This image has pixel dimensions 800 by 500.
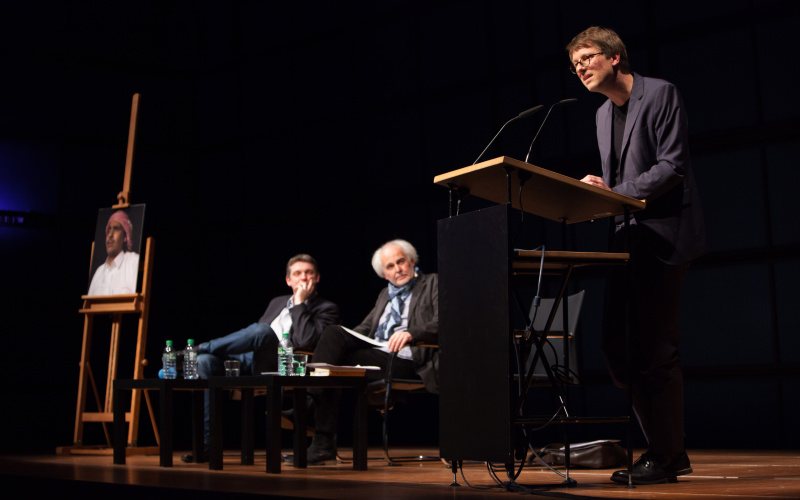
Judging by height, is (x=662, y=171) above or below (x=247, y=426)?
above

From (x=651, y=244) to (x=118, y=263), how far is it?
13.0ft

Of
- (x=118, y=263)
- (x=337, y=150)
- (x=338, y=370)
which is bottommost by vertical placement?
(x=338, y=370)

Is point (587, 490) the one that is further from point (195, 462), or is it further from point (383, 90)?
point (383, 90)

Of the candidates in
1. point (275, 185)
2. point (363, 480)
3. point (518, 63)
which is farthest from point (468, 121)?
point (363, 480)

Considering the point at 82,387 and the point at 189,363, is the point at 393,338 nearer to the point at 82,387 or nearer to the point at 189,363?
the point at 189,363

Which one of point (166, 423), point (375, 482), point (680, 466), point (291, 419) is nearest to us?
point (680, 466)

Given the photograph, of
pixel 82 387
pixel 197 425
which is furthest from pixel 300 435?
pixel 82 387

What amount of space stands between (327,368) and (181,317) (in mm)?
4187

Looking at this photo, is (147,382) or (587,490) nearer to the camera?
(587,490)

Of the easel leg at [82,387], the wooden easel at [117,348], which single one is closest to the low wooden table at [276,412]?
the wooden easel at [117,348]

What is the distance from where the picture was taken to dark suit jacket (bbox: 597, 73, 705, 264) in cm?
253

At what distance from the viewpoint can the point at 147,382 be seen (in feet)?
13.0

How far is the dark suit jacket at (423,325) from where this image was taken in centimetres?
383

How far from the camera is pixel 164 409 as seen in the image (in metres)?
3.82
